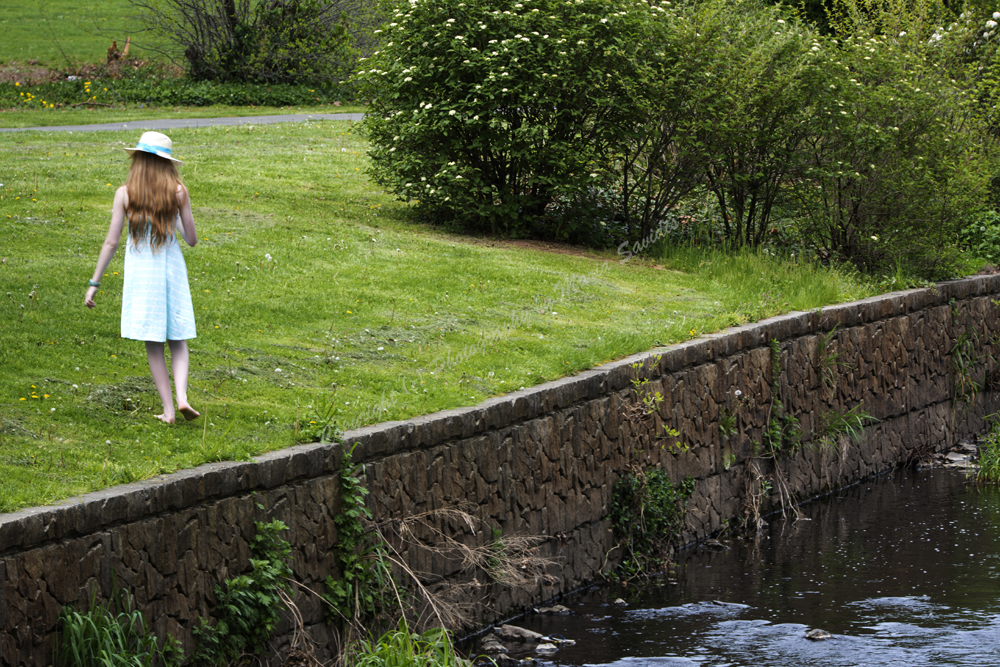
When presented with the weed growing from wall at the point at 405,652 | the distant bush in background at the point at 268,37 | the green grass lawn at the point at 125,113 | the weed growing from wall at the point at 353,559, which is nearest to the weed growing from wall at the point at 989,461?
the weed growing from wall at the point at 405,652

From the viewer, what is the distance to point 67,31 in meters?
34.3

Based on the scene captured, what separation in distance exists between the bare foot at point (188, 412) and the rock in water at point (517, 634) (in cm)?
241

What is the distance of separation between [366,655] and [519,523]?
6.92 feet

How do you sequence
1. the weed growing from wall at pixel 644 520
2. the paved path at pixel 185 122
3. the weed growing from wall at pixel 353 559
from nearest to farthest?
the weed growing from wall at pixel 353 559, the weed growing from wall at pixel 644 520, the paved path at pixel 185 122

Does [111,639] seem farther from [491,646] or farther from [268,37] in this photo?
[268,37]

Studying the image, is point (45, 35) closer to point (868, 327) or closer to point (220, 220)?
point (220, 220)

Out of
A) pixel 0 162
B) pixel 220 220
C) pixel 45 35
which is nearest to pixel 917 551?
pixel 220 220

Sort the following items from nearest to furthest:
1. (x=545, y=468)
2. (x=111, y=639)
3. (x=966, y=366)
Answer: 1. (x=111, y=639)
2. (x=545, y=468)
3. (x=966, y=366)

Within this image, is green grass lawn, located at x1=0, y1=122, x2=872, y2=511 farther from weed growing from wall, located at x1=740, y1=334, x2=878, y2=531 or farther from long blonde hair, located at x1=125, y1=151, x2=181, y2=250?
long blonde hair, located at x1=125, y1=151, x2=181, y2=250

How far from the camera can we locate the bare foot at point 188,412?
655 centimetres

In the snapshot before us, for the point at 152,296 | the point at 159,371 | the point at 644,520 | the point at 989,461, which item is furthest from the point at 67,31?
the point at 159,371

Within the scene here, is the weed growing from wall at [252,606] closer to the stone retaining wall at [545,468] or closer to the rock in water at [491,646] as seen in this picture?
the stone retaining wall at [545,468]

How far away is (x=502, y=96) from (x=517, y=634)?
7.23m

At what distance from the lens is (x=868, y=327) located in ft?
40.9
